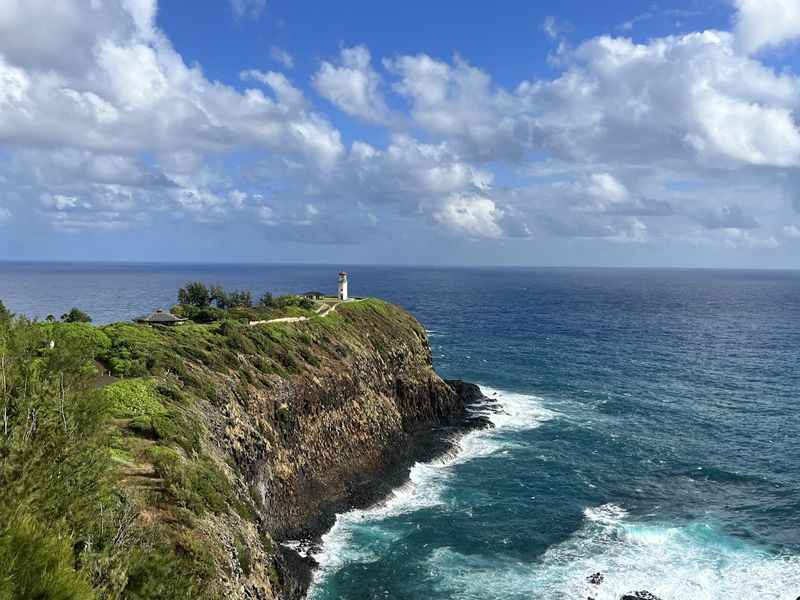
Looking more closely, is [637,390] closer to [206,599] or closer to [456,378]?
[456,378]

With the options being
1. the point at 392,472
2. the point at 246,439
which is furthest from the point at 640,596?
the point at 246,439

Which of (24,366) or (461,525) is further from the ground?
(24,366)

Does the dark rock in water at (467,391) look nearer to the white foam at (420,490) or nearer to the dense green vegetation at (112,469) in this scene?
the white foam at (420,490)

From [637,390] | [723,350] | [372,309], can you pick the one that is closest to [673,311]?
[723,350]

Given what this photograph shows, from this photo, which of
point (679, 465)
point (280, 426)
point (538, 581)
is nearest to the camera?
point (538, 581)

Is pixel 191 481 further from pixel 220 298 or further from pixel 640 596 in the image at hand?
pixel 220 298
